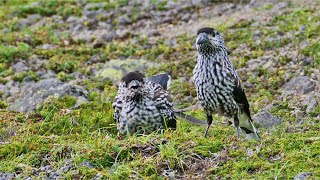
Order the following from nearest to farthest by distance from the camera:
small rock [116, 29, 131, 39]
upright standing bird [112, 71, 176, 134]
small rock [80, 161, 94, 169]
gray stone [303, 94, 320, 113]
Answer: small rock [80, 161, 94, 169], upright standing bird [112, 71, 176, 134], gray stone [303, 94, 320, 113], small rock [116, 29, 131, 39]

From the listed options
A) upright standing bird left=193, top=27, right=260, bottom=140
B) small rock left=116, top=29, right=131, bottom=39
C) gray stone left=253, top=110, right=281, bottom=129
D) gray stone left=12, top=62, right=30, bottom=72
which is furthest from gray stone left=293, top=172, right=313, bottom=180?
small rock left=116, top=29, right=131, bottom=39

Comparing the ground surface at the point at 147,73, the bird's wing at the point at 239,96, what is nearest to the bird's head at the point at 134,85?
the ground surface at the point at 147,73

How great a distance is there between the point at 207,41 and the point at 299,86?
252cm

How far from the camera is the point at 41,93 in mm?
10883

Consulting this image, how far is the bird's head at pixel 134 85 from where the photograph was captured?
356 inches

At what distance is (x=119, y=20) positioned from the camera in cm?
1479

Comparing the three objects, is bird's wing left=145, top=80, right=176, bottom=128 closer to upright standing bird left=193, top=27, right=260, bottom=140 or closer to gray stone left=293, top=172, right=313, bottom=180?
upright standing bird left=193, top=27, right=260, bottom=140

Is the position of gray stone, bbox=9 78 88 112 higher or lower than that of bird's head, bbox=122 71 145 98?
lower

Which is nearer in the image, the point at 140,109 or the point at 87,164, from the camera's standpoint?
the point at 87,164

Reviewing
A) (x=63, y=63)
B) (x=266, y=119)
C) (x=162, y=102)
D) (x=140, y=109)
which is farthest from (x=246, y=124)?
(x=63, y=63)

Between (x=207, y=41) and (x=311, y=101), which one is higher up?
(x=207, y=41)

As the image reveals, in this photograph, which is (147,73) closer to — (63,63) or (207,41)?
(63,63)

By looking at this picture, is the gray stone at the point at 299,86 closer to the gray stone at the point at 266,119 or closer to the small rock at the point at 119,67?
the gray stone at the point at 266,119

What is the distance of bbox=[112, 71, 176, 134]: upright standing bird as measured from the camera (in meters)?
9.05
